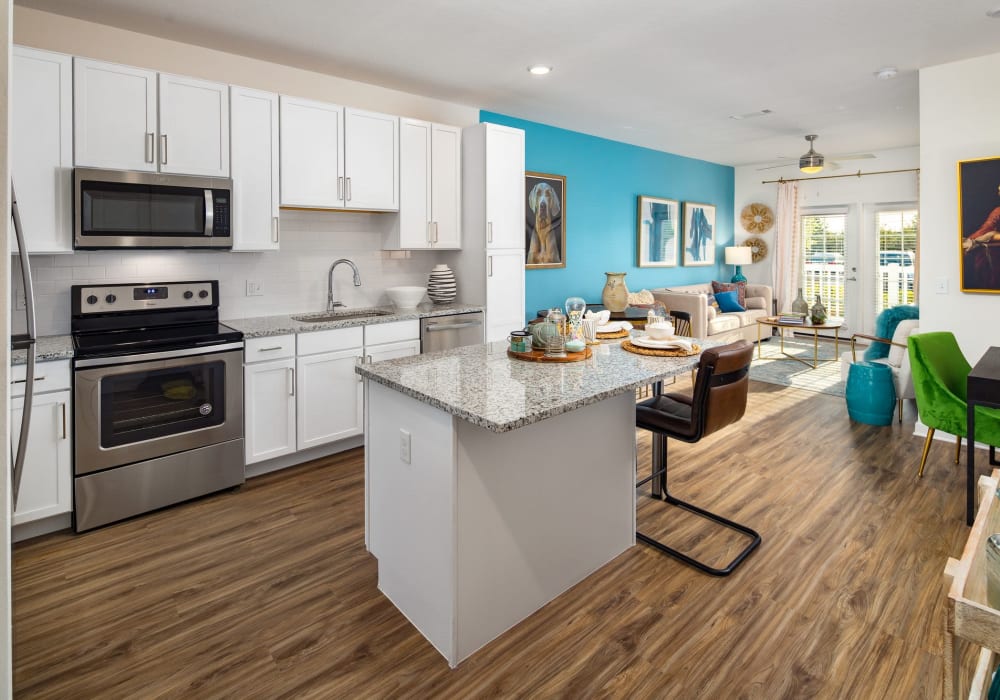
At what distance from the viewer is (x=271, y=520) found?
3.06 metres

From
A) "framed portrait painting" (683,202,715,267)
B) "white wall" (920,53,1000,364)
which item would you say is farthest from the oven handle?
"framed portrait painting" (683,202,715,267)

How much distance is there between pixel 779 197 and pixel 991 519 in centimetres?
848

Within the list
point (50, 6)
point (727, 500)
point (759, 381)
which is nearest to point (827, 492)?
point (727, 500)

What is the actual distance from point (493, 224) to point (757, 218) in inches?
240

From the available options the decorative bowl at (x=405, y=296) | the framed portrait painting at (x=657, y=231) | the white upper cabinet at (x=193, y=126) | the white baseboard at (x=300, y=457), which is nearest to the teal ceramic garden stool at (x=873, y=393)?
the framed portrait painting at (x=657, y=231)

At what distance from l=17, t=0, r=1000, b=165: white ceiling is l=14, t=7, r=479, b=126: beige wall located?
9cm

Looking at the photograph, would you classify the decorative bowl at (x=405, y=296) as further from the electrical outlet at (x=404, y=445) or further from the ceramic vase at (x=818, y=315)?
the ceramic vase at (x=818, y=315)

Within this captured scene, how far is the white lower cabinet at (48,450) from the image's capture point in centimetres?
273

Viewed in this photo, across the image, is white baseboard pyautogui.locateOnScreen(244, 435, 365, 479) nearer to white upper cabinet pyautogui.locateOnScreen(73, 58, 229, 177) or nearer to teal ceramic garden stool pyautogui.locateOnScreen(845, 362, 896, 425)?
white upper cabinet pyautogui.locateOnScreen(73, 58, 229, 177)

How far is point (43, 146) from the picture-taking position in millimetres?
2891

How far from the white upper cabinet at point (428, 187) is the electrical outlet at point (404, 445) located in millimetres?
2546

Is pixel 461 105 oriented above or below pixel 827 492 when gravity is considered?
above

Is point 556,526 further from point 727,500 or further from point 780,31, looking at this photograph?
point 780,31

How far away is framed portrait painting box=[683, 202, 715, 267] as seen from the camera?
818cm
